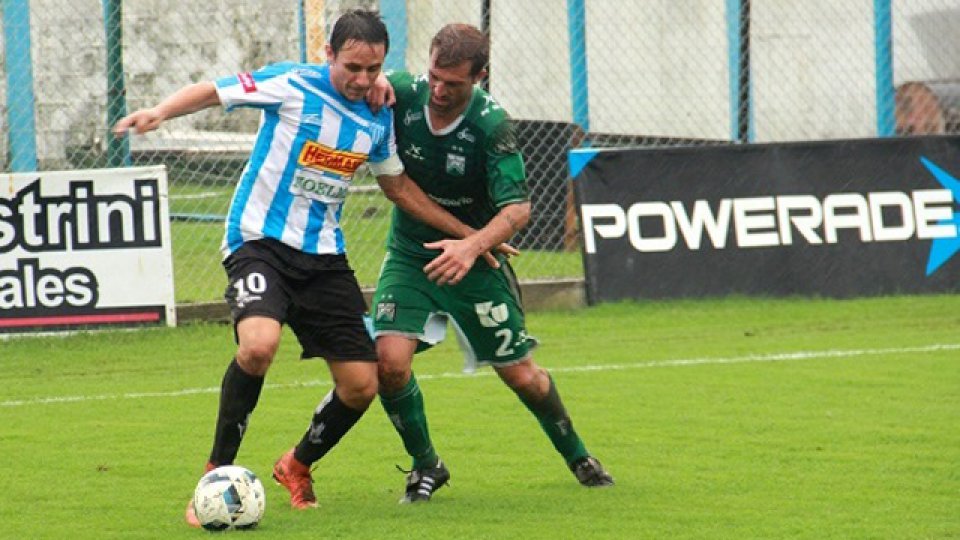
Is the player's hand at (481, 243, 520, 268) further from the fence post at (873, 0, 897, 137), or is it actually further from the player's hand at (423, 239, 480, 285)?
the fence post at (873, 0, 897, 137)

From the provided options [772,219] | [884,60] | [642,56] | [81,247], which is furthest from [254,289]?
[884,60]

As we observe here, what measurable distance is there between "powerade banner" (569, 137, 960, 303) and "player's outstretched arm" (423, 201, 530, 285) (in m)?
5.76

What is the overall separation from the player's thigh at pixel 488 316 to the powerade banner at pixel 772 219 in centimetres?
553

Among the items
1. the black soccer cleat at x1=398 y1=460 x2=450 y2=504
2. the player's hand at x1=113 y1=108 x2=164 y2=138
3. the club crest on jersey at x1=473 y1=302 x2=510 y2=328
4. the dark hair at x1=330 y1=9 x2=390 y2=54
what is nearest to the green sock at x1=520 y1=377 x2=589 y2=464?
the club crest on jersey at x1=473 y1=302 x2=510 y2=328

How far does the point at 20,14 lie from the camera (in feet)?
38.2

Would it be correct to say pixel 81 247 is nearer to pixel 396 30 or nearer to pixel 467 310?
pixel 396 30

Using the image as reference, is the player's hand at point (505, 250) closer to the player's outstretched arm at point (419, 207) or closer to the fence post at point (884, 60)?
the player's outstretched arm at point (419, 207)

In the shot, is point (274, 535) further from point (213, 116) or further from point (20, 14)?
point (213, 116)

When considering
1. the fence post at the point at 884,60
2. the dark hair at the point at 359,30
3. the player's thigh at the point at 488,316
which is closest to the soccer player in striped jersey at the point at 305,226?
the dark hair at the point at 359,30

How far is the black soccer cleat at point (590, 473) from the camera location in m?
6.95

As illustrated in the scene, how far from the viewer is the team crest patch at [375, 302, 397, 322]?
682 cm

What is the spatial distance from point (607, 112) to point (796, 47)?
1645 mm

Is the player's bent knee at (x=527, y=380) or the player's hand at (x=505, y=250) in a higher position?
the player's hand at (x=505, y=250)

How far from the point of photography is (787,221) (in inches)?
496
